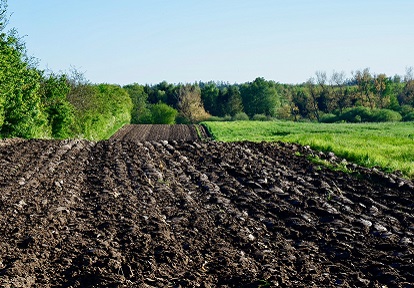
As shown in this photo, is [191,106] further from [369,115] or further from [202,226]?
[202,226]

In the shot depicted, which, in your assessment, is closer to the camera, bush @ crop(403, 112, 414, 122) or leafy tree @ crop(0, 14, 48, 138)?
leafy tree @ crop(0, 14, 48, 138)

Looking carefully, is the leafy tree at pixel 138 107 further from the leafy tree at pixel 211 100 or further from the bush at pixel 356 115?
the bush at pixel 356 115

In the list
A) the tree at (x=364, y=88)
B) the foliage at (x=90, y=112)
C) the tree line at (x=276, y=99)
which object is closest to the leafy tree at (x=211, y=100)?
the tree line at (x=276, y=99)

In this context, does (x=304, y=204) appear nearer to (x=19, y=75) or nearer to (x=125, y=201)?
(x=125, y=201)

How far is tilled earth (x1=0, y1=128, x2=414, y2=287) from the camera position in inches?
247

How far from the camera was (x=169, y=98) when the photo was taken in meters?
105

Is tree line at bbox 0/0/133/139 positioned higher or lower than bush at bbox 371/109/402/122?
higher

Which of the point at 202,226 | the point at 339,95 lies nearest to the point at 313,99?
the point at 339,95

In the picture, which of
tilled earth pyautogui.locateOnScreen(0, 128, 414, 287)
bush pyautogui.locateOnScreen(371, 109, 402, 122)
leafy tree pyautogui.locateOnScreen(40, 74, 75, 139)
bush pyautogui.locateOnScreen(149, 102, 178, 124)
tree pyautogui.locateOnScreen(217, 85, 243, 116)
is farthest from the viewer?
tree pyautogui.locateOnScreen(217, 85, 243, 116)

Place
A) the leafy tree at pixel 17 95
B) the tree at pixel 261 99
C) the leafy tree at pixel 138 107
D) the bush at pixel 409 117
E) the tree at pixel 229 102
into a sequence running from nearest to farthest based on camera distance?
the leafy tree at pixel 17 95 → the bush at pixel 409 117 → the leafy tree at pixel 138 107 → the tree at pixel 229 102 → the tree at pixel 261 99

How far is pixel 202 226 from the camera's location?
8516mm

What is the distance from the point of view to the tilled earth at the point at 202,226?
6.27 meters

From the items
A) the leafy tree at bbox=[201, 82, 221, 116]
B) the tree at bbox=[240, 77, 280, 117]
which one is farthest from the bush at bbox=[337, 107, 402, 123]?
the leafy tree at bbox=[201, 82, 221, 116]

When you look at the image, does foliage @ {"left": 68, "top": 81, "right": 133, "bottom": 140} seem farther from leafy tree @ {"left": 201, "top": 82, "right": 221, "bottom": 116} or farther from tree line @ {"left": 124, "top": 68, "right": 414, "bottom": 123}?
leafy tree @ {"left": 201, "top": 82, "right": 221, "bottom": 116}
